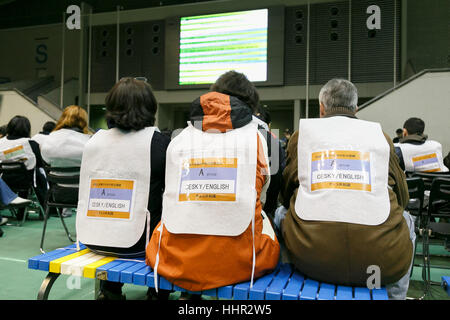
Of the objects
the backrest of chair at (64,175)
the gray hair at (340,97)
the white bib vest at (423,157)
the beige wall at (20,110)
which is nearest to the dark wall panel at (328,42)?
the white bib vest at (423,157)

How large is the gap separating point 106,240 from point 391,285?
134cm

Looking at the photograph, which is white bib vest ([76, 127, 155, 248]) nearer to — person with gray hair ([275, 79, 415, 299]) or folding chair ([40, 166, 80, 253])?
person with gray hair ([275, 79, 415, 299])

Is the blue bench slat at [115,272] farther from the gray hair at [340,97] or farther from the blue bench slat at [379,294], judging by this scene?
the gray hair at [340,97]

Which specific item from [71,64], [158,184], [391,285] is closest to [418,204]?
[391,285]

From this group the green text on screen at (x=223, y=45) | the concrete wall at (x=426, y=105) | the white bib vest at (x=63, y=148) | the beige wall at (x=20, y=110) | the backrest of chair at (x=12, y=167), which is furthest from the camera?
the green text on screen at (x=223, y=45)

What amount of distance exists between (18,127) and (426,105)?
8409mm

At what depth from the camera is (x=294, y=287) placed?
1500 millimetres

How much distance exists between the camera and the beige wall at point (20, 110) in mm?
11547

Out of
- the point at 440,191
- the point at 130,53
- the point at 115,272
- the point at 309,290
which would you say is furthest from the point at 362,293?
the point at 130,53

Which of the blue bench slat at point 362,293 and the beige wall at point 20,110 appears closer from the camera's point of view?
the blue bench slat at point 362,293

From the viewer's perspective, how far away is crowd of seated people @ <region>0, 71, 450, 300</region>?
147 centimetres

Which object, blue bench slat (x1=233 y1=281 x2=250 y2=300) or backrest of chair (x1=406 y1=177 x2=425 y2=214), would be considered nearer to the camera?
blue bench slat (x1=233 y1=281 x2=250 y2=300)

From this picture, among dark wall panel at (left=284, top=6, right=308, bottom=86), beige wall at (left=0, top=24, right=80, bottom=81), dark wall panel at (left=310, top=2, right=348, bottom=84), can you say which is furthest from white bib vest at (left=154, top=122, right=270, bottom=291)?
beige wall at (left=0, top=24, right=80, bottom=81)

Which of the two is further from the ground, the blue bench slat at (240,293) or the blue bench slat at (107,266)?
the blue bench slat at (107,266)
